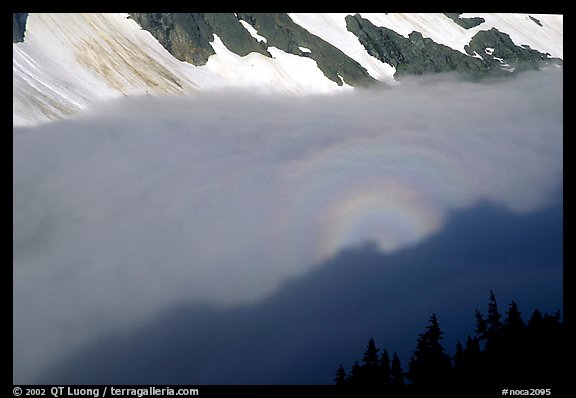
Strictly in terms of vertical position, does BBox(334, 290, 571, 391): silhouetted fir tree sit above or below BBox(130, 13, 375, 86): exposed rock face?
below

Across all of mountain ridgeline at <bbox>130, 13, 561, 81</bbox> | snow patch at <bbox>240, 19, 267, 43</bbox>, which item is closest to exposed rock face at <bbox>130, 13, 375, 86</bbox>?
mountain ridgeline at <bbox>130, 13, 561, 81</bbox>

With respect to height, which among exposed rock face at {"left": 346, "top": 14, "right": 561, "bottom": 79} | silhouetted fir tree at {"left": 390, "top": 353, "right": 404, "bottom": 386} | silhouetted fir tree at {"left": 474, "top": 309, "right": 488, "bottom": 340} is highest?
exposed rock face at {"left": 346, "top": 14, "right": 561, "bottom": 79}

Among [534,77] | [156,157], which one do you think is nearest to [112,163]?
[156,157]

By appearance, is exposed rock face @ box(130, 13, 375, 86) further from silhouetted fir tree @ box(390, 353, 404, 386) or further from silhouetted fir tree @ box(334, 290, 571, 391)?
silhouetted fir tree @ box(390, 353, 404, 386)

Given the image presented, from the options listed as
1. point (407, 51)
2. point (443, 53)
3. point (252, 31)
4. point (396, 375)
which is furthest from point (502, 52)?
point (396, 375)

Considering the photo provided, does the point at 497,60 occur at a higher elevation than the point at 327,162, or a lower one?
higher
